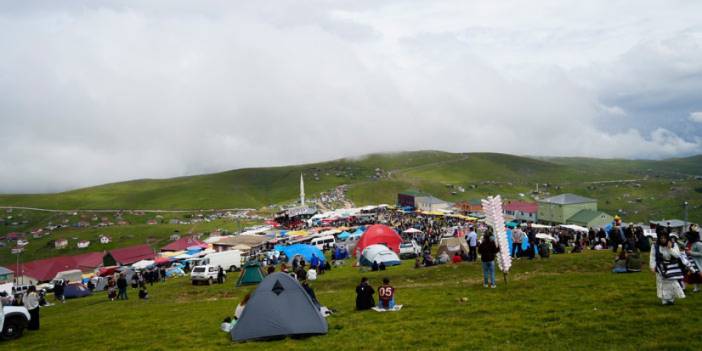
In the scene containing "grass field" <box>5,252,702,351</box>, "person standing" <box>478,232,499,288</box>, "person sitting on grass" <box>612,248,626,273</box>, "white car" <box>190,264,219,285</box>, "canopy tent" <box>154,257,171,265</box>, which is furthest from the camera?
"canopy tent" <box>154,257,171,265</box>

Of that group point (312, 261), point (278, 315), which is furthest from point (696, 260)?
point (312, 261)

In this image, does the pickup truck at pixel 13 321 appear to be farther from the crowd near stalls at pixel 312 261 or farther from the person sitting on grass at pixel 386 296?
the person sitting on grass at pixel 386 296

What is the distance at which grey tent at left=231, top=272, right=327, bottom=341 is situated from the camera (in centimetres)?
1335

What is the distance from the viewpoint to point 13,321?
17.5 metres

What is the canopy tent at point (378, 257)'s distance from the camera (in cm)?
3216

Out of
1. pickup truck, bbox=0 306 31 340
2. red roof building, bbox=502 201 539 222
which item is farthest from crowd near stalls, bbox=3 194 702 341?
red roof building, bbox=502 201 539 222

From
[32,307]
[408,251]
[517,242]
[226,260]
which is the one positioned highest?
[517,242]

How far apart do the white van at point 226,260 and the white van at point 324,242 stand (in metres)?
15.7

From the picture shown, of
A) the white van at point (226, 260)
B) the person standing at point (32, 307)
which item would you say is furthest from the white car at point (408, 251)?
the person standing at point (32, 307)

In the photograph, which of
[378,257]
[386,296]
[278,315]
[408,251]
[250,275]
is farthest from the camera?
[408,251]

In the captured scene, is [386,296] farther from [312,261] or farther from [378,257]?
[312,261]

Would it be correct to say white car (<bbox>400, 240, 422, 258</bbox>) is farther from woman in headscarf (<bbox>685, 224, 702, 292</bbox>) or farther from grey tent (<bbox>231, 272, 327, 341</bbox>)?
grey tent (<bbox>231, 272, 327, 341</bbox>)

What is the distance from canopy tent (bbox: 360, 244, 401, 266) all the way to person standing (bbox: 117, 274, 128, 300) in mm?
15957

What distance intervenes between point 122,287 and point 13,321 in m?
12.3
